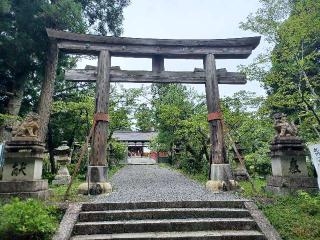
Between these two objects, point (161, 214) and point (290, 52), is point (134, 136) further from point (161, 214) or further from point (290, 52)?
point (161, 214)

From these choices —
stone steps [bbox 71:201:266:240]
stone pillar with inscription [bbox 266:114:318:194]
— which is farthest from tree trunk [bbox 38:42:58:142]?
stone pillar with inscription [bbox 266:114:318:194]

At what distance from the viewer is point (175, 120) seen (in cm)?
1770

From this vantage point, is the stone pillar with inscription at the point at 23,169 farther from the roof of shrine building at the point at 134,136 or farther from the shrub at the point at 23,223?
the roof of shrine building at the point at 134,136

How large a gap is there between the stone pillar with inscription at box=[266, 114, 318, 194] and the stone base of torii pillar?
1107mm

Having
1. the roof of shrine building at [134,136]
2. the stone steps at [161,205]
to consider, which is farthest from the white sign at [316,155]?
the roof of shrine building at [134,136]

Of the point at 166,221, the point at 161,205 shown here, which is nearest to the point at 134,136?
the point at 161,205

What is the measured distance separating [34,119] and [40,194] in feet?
6.88

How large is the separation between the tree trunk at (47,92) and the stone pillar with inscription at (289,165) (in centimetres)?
953

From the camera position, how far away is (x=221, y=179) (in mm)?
8555

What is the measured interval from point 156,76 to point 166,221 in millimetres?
5348

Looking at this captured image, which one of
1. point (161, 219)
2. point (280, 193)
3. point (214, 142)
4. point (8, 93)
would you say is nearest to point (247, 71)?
point (214, 142)

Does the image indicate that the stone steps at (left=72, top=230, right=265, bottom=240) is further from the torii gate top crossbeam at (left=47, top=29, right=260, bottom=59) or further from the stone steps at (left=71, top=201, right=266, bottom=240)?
the torii gate top crossbeam at (left=47, top=29, right=260, bottom=59)

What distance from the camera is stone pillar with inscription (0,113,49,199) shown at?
6590 mm

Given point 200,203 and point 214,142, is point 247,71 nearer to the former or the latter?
point 214,142
